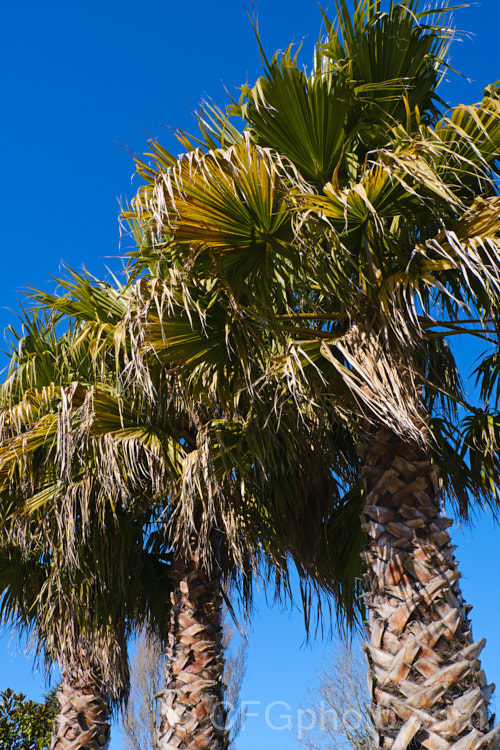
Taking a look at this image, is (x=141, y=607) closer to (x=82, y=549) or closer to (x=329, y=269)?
(x=82, y=549)

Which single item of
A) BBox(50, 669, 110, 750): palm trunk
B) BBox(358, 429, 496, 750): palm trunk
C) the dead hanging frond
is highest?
the dead hanging frond

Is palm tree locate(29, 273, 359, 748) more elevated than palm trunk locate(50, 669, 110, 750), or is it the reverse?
palm tree locate(29, 273, 359, 748)

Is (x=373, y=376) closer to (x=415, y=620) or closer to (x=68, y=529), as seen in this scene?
(x=415, y=620)

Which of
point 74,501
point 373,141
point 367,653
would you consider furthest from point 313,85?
point 74,501

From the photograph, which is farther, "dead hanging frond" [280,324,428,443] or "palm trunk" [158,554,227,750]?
"palm trunk" [158,554,227,750]

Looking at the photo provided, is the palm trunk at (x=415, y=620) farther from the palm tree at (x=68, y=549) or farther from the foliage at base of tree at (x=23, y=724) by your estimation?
the foliage at base of tree at (x=23, y=724)

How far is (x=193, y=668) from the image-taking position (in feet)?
19.5

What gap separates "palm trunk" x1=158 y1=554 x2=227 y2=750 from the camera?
575 cm

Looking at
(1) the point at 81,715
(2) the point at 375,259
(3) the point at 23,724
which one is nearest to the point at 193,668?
(1) the point at 81,715

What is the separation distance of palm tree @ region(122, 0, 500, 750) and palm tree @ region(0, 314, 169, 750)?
1802 mm

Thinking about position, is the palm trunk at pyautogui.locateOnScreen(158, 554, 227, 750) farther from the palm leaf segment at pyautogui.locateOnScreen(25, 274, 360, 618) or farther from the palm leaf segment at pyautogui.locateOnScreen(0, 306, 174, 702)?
the palm leaf segment at pyautogui.locateOnScreen(0, 306, 174, 702)

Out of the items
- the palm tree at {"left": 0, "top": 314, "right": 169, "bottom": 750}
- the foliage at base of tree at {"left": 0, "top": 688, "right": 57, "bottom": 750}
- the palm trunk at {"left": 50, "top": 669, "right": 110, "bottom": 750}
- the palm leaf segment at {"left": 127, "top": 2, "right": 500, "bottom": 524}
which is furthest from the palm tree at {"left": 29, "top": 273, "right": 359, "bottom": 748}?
the foliage at base of tree at {"left": 0, "top": 688, "right": 57, "bottom": 750}

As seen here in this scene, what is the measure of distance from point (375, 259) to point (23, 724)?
33.7 ft

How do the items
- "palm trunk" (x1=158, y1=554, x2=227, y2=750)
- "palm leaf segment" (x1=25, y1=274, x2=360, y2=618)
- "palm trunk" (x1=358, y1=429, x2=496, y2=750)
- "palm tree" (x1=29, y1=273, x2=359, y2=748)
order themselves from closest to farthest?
1. "palm trunk" (x1=358, y1=429, x2=496, y2=750)
2. "palm leaf segment" (x1=25, y1=274, x2=360, y2=618)
3. "palm tree" (x1=29, y1=273, x2=359, y2=748)
4. "palm trunk" (x1=158, y1=554, x2=227, y2=750)
